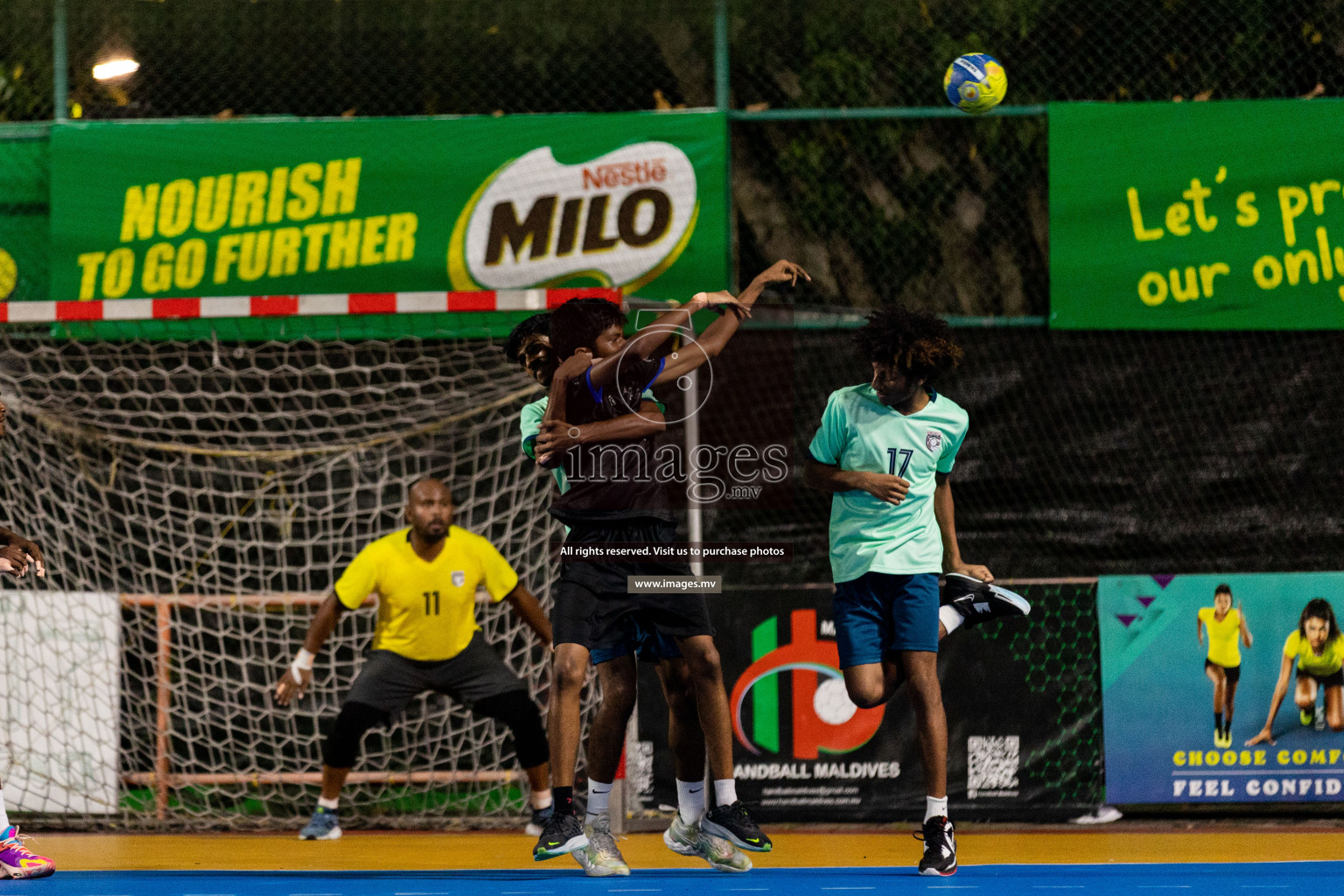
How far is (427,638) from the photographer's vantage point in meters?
6.96

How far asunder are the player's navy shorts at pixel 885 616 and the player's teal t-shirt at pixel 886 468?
0.05 metres

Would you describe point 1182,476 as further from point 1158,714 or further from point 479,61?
point 479,61

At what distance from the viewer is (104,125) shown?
27.0 ft

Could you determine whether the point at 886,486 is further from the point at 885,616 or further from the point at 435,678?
the point at 435,678

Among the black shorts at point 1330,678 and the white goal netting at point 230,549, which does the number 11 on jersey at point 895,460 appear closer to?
the white goal netting at point 230,549

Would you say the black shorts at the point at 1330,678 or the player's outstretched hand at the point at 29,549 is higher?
the player's outstretched hand at the point at 29,549

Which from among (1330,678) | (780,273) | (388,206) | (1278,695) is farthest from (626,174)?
(1330,678)

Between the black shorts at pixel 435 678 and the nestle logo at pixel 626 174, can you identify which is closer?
the black shorts at pixel 435 678

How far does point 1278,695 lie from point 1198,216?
2.62m

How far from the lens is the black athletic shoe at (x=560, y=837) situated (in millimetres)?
5203

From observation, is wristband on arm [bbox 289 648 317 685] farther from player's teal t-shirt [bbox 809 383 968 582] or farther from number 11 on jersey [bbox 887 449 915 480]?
number 11 on jersey [bbox 887 449 915 480]

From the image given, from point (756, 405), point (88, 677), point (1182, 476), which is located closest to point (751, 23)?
point (756, 405)

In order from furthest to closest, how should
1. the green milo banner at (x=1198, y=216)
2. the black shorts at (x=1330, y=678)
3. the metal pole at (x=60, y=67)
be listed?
the metal pole at (x=60, y=67) → the green milo banner at (x=1198, y=216) → the black shorts at (x=1330, y=678)

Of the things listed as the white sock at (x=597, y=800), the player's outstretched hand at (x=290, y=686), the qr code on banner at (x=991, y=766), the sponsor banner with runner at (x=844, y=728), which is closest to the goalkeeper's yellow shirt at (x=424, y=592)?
the player's outstretched hand at (x=290, y=686)
